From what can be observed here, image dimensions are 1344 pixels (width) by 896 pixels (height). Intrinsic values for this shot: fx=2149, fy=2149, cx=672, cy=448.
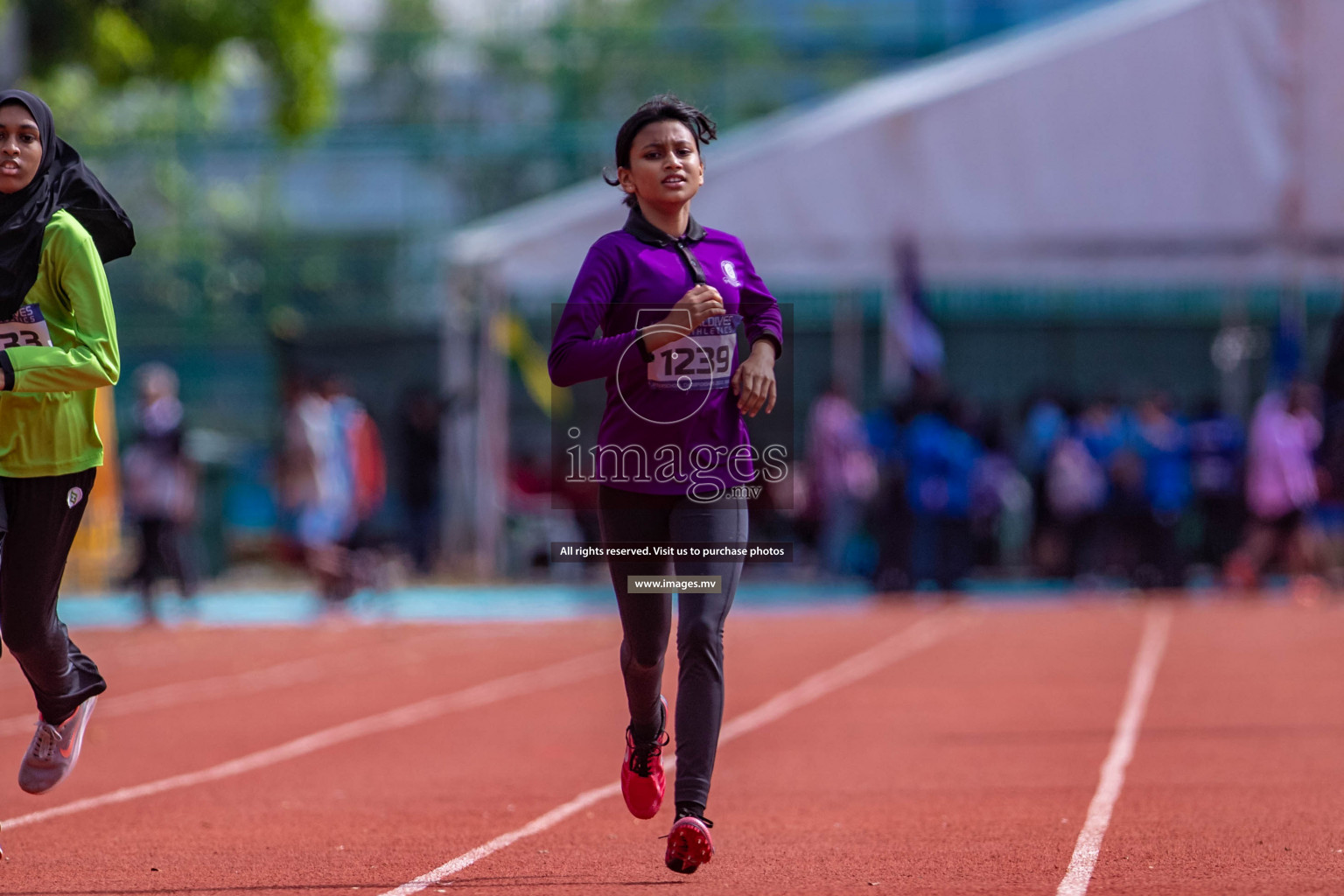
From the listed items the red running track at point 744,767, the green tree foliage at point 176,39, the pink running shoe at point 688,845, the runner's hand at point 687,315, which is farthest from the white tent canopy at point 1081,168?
the pink running shoe at point 688,845

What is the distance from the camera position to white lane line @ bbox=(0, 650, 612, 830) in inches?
304

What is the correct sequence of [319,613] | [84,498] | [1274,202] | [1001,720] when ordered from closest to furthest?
1. [84,498]
2. [1001,720]
3. [1274,202]
4. [319,613]

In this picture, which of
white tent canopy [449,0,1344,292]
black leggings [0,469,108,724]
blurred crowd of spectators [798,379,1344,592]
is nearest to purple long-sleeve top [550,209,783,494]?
black leggings [0,469,108,724]

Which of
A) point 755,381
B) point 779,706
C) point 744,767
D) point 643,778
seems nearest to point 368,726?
point 779,706

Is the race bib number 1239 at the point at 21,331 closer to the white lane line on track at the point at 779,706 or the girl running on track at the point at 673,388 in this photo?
the girl running on track at the point at 673,388

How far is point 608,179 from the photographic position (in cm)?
573

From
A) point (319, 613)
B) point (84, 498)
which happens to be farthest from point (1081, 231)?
point (84, 498)

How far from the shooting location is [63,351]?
541 cm

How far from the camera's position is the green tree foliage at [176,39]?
17922mm

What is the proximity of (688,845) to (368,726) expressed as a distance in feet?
17.6

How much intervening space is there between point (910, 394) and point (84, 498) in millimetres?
13889

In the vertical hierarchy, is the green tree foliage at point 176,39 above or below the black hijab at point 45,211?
above

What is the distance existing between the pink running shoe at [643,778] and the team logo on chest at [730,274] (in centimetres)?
123

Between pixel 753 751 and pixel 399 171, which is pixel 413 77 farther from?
pixel 753 751
